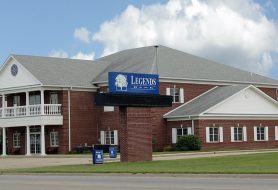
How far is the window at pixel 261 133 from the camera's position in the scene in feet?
198

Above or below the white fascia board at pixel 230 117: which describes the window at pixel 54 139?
below

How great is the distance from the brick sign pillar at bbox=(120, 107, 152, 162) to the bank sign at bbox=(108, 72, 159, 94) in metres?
1.19

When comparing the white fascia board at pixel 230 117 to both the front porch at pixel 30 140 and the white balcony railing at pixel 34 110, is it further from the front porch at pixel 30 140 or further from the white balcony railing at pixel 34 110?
the front porch at pixel 30 140

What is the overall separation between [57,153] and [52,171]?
26.9m

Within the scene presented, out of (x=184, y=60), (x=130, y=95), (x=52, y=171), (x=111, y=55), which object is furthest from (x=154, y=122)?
(x=52, y=171)

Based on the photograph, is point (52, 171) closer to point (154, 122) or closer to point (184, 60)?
point (154, 122)

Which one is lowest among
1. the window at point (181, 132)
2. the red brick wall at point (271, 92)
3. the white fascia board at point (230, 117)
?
the window at point (181, 132)

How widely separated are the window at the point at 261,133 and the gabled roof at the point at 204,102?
4294 millimetres

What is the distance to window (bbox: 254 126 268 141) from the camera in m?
60.2

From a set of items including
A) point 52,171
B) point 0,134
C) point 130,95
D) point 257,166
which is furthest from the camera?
point 0,134

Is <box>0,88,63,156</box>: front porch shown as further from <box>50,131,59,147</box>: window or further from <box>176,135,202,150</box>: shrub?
<box>176,135,202,150</box>: shrub

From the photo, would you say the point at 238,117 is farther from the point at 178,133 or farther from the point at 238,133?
the point at 178,133

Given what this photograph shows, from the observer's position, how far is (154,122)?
192 feet

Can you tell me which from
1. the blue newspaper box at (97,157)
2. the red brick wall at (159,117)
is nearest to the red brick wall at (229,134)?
the red brick wall at (159,117)
